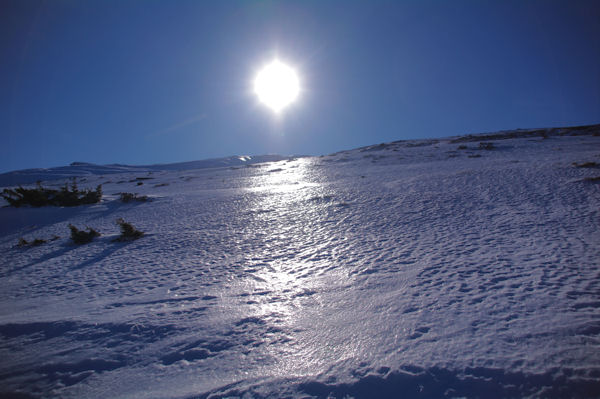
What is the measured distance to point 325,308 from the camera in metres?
1.80

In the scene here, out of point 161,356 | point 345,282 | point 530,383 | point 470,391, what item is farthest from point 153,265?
point 530,383

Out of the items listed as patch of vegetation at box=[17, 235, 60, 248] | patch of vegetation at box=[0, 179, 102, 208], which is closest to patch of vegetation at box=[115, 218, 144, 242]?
patch of vegetation at box=[17, 235, 60, 248]

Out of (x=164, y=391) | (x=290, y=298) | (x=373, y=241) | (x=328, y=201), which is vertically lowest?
(x=164, y=391)

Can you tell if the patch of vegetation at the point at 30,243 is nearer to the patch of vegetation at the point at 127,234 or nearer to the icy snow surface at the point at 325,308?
the icy snow surface at the point at 325,308

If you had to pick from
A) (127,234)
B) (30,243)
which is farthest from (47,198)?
(127,234)

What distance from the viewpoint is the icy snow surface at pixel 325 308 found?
48.6 inches

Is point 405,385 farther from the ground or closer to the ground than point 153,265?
closer to the ground

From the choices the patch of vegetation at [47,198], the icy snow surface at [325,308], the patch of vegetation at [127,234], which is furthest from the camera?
the patch of vegetation at [47,198]

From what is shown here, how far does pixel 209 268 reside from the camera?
2.59m

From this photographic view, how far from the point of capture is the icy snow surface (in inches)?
48.6

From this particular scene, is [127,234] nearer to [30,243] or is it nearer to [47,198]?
[30,243]

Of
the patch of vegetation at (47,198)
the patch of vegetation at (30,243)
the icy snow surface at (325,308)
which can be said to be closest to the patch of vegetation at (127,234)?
the icy snow surface at (325,308)

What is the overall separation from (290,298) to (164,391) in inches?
36.8

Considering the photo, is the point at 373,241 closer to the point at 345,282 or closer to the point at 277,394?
the point at 345,282
